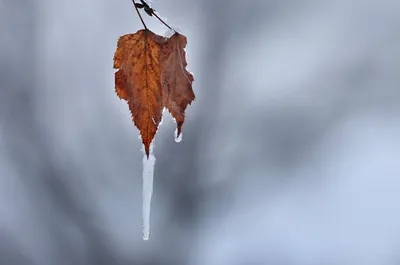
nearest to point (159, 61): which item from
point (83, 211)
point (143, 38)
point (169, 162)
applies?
point (143, 38)

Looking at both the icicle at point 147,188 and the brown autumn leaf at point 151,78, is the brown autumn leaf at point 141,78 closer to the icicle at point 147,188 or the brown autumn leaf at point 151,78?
the brown autumn leaf at point 151,78

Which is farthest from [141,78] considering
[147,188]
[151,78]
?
[147,188]

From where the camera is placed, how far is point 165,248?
332cm

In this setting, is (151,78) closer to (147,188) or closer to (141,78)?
(141,78)

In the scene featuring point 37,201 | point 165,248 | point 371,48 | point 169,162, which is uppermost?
point 371,48

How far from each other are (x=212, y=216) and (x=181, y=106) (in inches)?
121

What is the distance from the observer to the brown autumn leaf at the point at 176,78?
1.20 ft

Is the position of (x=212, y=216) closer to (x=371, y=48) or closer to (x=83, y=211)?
(x=83, y=211)

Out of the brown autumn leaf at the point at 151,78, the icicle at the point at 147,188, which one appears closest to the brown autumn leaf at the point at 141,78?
the brown autumn leaf at the point at 151,78

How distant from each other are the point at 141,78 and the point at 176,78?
26 mm

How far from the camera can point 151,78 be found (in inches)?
14.7

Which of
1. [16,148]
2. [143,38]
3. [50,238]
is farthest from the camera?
[50,238]

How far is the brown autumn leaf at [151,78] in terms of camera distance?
37cm

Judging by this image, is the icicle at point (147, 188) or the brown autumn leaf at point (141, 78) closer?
the brown autumn leaf at point (141, 78)
